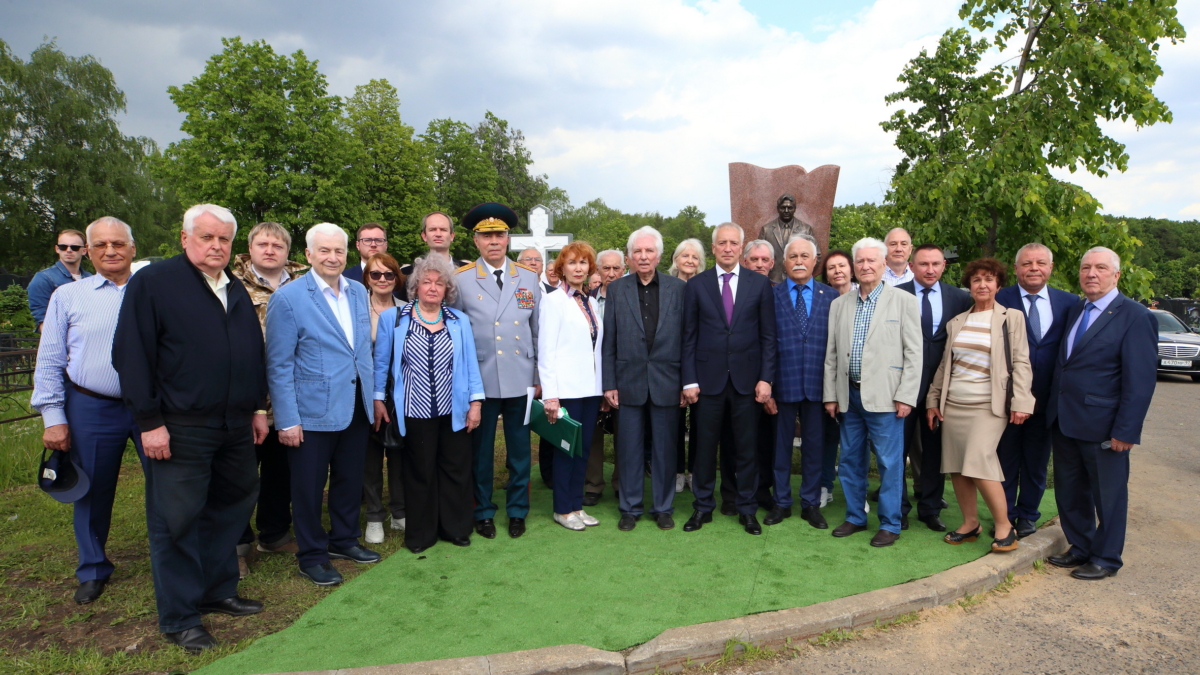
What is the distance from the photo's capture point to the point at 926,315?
5.06 m

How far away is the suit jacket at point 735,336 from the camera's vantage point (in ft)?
16.3

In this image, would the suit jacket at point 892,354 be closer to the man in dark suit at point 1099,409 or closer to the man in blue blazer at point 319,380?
the man in dark suit at point 1099,409

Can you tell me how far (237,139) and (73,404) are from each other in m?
24.8

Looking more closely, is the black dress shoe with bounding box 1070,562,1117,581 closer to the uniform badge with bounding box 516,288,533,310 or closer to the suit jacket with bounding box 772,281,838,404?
the suit jacket with bounding box 772,281,838,404

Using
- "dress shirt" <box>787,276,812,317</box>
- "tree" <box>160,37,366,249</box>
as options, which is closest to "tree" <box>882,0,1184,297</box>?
"dress shirt" <box>787,276,812,317</box>

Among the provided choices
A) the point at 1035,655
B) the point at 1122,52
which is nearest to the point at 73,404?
the point at 1035,655

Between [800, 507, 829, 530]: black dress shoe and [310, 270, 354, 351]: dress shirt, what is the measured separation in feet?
11.5

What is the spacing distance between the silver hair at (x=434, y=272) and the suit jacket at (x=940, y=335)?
11.0ft

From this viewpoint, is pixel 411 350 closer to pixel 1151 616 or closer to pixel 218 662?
pixel 218 662

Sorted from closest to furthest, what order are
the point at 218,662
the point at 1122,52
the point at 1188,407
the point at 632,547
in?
the point at 218,662 → the point at 632,547 → the point at 1122,52 → the point at 1188,407

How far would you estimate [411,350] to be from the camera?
179 inches

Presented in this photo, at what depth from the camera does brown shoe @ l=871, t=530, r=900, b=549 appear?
468 centimetres

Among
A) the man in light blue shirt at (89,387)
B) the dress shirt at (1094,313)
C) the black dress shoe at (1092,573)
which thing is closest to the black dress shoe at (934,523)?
the black dress shoe at (1092,573)

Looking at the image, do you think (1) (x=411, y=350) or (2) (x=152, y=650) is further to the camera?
(1) (x=411, y=350)
